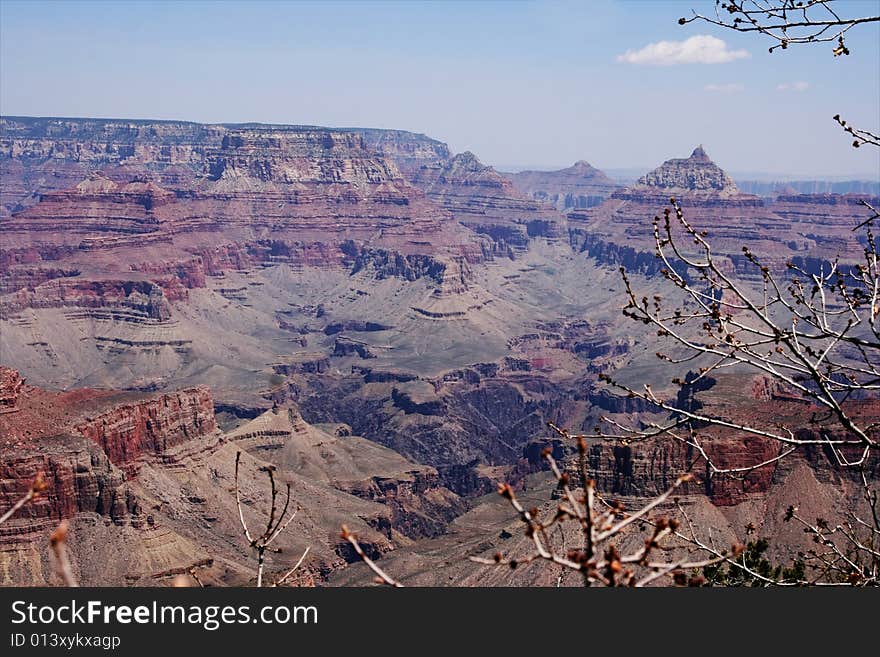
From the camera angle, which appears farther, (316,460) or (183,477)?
(316,460)

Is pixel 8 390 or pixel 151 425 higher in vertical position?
pixel 8 390

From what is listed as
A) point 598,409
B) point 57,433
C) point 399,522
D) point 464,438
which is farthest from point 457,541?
point 598,409

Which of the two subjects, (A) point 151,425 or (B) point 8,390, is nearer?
(B) point 8,390

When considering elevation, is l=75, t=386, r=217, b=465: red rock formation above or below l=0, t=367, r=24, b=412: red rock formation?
below

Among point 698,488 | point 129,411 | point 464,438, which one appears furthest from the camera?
point 464,438

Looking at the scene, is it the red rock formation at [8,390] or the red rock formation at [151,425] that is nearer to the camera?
the red rock formation at [8,390]

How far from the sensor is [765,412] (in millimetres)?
82312

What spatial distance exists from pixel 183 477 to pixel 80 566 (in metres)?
23.3

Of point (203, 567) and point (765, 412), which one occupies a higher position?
point (765, 412)

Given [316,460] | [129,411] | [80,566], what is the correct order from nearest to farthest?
[80,566] < [129,411] < [316,460]

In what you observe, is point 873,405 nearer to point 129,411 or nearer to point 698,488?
point 698,488

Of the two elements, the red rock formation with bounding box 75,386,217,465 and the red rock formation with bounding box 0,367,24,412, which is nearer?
the red rock formation with bounding box 0,367,24,412

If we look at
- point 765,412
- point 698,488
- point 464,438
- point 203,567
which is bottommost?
point 464,438

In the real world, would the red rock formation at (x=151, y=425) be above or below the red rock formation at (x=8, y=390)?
below
